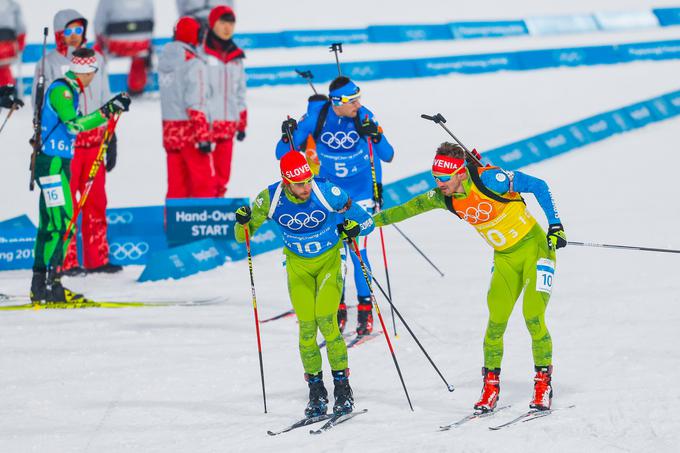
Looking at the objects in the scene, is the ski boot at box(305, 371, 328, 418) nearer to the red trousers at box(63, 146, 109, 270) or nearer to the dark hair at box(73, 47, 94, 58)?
the dark hair at box(73, 47, 94, 58)

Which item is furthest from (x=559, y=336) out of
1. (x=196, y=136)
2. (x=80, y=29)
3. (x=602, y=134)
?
(x=602, y=134)

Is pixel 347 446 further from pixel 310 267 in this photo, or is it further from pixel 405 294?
pixel 405 294

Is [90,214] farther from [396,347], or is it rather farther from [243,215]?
[243,215]

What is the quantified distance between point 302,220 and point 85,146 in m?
4.55

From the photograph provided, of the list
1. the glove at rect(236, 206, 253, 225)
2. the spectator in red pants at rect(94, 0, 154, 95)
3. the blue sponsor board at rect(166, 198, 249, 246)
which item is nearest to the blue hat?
the glove at rect(236, 206, 253, 225)

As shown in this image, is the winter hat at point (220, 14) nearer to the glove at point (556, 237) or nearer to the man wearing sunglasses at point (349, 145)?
the man wearing sunglasses at point (349, 145)

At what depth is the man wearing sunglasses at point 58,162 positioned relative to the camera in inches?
401

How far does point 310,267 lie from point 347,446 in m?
1.24

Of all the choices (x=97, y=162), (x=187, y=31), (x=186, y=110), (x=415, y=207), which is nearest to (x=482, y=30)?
(x=187, y=31)

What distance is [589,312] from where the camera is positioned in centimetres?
994

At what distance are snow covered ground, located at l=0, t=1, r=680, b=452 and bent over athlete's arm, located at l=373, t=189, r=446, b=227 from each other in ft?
4.15

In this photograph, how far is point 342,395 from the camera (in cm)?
766

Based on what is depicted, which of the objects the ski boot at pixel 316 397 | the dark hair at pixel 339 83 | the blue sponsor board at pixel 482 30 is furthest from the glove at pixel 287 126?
the blue sponsor board at pixel 482 30

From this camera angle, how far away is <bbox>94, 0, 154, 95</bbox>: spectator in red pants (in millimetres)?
17938
